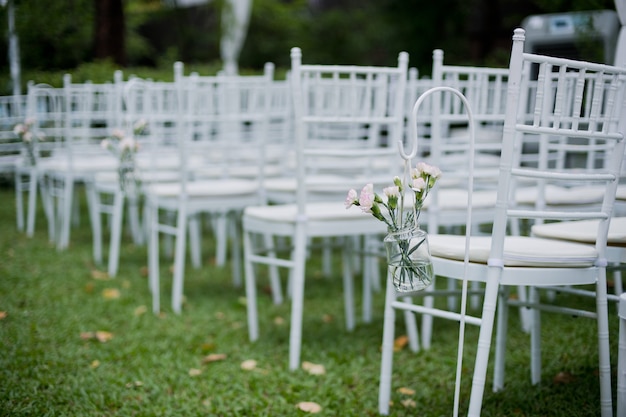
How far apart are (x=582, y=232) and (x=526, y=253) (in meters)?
0.48

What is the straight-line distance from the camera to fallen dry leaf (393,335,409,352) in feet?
11.2

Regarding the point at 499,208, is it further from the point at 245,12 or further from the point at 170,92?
the point at 245,12

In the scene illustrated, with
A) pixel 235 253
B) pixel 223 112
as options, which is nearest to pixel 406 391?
pixel 235 253

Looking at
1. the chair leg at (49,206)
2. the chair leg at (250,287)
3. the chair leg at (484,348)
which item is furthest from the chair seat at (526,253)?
the chair leg at (49,206)

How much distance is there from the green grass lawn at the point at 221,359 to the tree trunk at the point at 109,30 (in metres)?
5.06

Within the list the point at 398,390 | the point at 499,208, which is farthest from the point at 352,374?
the point at 499,208

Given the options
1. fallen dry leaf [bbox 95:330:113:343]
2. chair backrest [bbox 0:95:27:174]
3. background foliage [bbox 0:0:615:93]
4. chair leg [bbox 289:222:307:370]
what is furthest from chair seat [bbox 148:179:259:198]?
chair backrest [bbox 0:95:27:174]

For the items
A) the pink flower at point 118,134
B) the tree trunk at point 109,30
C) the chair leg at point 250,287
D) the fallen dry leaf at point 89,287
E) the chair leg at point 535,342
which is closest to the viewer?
the chair leg at point 535,342

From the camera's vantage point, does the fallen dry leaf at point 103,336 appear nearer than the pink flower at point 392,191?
No

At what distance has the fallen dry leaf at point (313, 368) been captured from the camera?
307cm

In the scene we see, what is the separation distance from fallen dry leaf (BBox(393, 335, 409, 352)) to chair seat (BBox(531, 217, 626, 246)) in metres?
1.00

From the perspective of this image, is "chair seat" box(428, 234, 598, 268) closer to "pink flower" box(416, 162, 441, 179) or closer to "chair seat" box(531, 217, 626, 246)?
"chair seat" box(531, 217, 626, 246)

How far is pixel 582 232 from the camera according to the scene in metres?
2.54

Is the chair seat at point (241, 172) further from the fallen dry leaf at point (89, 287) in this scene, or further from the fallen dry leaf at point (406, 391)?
the fallen dry leaf at point (406, 391)
